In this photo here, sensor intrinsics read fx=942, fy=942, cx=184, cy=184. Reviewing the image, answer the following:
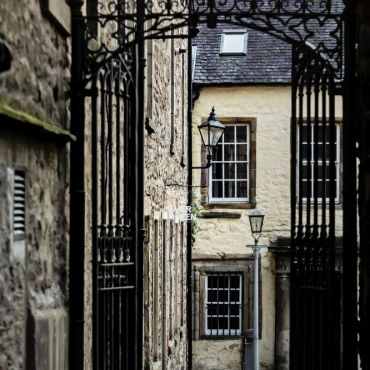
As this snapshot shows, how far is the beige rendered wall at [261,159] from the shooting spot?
62.6 ft

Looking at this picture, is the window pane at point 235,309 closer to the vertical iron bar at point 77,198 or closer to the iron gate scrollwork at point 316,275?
the iron gate scrollwork at point 316,275

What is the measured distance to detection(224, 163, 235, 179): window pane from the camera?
1939cm

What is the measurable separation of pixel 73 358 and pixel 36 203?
4.96ft

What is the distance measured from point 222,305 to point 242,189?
7.88 feet

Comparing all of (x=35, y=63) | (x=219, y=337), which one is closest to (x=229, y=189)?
(x=219, y=337)

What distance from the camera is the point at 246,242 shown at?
755 inches

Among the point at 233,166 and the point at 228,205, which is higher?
the point at 233,166

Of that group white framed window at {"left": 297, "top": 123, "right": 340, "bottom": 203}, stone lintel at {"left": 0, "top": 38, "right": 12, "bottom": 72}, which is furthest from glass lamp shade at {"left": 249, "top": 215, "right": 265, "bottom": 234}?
stone lintel at {"left": 0, "top": 38, "right": 12, "bottom": 72}

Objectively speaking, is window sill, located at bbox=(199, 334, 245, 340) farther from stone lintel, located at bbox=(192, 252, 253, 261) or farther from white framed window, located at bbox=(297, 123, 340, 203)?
white framed window, located at bbox=(297, 123, 340, 203)

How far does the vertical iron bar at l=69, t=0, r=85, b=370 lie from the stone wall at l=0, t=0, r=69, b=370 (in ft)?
0.35

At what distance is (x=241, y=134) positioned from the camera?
19375 mm

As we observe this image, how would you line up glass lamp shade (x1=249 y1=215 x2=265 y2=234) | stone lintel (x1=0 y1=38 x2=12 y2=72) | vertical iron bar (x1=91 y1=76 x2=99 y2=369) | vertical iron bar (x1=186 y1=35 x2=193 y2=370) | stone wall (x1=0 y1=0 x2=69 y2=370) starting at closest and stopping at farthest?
stone lintel (x1=0 y1=38 x2=12 y2=72)
stone wall (x1=0 y1=0 x2=69 y2=370)
vertical iron bar (x1=91 y1=76 x2=99 y2=369)
glass lamp shade (x1=249 y1=215 x2=265 y2=234)
vertical iron bar (x1=186 y1=35 x2=193 y2=370)

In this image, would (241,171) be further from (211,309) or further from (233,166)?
(211,309)

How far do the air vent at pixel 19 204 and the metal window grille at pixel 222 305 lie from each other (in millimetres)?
13774
